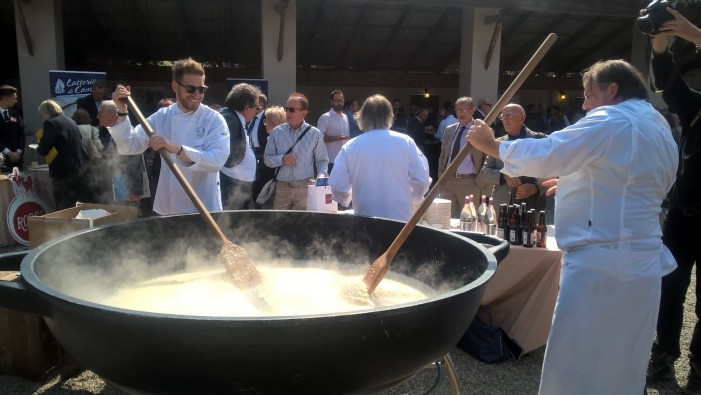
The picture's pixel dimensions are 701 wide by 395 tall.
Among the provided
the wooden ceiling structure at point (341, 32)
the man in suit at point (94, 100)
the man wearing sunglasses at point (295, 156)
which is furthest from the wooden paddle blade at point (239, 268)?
the wooden ceiling structure at point (341, 32)

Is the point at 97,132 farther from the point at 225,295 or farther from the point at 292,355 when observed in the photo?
the point at 292,355

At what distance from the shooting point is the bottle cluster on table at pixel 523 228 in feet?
11.5

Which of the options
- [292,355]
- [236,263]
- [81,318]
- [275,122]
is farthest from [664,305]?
[275,122]

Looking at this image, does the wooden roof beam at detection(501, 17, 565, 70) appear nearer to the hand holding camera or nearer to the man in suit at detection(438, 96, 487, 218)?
the man in suit at detection(438, 96, 487, 218)

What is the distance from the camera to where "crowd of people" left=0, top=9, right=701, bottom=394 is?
6.90 feet

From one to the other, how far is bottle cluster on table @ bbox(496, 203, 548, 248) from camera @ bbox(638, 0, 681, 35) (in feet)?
4.55

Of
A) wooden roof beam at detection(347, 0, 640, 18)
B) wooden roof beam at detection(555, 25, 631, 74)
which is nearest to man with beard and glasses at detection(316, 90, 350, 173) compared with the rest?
wooden roof beam at detection(347, 0, 640, 18)

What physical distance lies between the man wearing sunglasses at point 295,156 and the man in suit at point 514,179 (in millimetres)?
1582

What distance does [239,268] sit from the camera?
218cm

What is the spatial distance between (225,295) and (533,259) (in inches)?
87.8

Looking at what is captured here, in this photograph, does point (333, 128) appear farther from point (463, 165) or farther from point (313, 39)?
point (313, 39)

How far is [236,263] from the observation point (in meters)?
2.19

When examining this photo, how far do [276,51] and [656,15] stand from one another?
7699 millimetres

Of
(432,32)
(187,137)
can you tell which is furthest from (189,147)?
(432,32)
